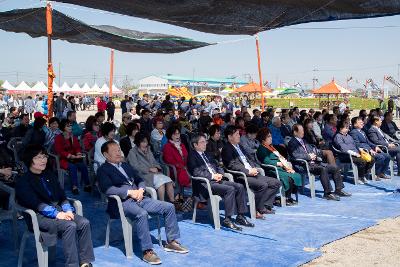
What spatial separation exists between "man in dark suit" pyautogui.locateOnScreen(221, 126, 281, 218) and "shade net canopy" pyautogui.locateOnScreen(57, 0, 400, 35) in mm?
2451

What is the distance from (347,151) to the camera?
28.3ft

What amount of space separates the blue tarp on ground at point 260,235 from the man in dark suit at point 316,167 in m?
0.22

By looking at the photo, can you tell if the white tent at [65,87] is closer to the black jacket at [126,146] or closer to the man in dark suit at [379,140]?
the man in dark suit at [379,140]

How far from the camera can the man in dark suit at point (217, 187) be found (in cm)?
572

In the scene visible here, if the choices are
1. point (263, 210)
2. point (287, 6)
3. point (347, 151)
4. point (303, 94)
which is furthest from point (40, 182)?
point (303, 94)

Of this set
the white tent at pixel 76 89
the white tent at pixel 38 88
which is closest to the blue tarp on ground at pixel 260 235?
the white tent at pixel 38 88

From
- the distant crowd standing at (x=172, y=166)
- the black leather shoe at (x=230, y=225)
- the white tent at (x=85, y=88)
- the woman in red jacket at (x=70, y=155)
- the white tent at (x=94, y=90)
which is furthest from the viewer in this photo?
→ the white tent at (x=94, y=90)

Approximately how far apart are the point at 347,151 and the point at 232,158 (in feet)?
10.4

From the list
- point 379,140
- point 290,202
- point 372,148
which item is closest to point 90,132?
point 290,202

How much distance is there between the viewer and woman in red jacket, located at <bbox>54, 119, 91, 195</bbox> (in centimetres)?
730

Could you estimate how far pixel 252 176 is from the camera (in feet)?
21.0

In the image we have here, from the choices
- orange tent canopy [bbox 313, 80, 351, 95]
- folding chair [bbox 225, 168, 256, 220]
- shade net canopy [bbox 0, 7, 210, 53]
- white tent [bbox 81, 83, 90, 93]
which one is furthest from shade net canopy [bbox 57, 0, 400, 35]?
white tent [bbox 81, 83, 90, 93]

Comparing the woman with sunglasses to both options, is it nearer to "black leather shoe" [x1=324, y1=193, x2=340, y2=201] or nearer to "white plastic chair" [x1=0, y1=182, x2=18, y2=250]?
"white plastic chair" [x1=0, y1=182, x2=18, y2=250]

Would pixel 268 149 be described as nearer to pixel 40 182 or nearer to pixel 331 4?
pixel 331 4
